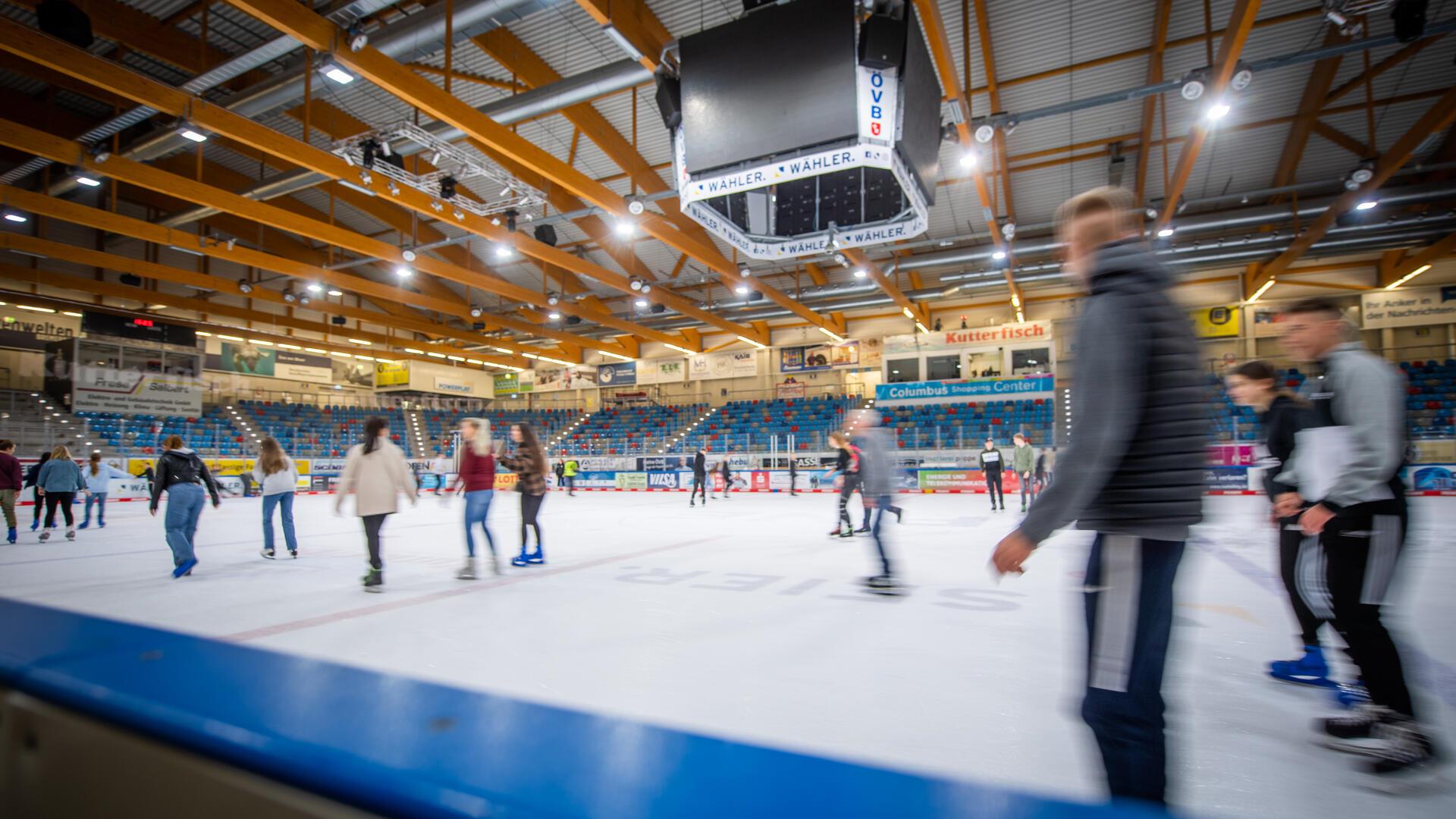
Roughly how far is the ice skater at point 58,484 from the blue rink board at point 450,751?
33.5 ft

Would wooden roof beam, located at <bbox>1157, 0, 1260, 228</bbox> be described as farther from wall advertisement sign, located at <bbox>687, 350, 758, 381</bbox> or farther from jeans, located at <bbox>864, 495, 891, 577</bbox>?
wall advertisement sign, located at <bbox>687, 350, 758, 381</bbox>

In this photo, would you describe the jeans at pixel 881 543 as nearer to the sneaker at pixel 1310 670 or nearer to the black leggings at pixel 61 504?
the sneaker at pixel 1310 670

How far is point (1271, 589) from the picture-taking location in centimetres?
458

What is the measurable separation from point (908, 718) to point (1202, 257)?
18096 millimetres

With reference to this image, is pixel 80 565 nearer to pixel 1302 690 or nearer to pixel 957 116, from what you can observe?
pixel 1302 690

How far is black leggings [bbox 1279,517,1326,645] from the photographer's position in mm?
2684

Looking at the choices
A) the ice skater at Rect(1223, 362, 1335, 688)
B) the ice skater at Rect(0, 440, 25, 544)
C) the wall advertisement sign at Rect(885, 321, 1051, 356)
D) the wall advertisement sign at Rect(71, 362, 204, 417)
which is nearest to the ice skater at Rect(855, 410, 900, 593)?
the ice skater at Rect(1223, 362, 1335, 688)

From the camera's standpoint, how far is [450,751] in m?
0.63

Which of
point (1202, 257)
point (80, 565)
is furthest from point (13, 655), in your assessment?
point (1202, 257)

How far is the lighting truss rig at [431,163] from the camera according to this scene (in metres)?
9.30

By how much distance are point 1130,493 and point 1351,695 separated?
204 cm

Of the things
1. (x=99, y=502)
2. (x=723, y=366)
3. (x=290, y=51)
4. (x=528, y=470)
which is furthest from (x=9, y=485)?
(x=723, y=366)

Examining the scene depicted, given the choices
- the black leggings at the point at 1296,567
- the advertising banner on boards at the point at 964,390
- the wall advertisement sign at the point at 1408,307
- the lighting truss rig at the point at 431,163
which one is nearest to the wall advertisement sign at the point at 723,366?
the advertising banner on boards at the point at 964,390

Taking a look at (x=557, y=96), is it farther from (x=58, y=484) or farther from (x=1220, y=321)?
(x=1220, y=321)
